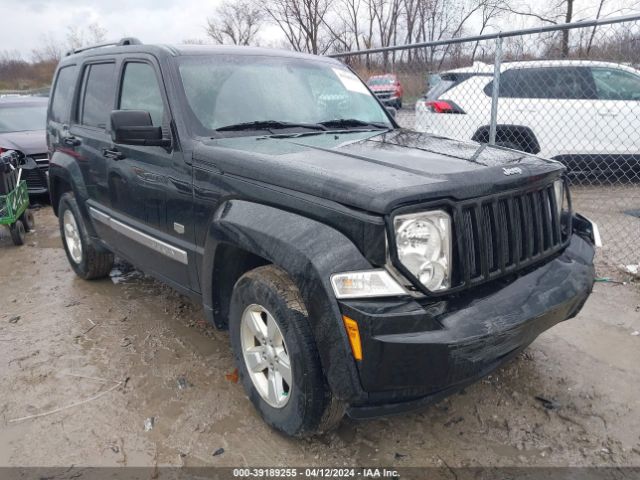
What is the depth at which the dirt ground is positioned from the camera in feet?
8.22

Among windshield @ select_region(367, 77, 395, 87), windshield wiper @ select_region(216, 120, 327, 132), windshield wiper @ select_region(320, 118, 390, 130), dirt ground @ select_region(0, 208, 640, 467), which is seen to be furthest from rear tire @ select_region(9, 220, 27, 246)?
windshield @ select_region(367, 77, 395, 87)

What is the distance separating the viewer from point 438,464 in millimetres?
2426

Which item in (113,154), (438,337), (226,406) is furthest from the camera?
(113,154)

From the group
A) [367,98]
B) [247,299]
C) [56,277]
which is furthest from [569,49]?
[56,277]

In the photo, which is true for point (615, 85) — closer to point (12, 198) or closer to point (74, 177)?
point (74, 177)

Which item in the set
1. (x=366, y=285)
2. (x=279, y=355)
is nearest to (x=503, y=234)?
(x=366, y=285)

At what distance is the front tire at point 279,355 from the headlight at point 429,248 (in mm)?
529

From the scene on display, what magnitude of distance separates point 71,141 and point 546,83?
5722 millimetres

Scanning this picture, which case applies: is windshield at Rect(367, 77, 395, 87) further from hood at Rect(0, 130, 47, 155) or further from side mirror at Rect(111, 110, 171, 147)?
side mirror at Rect(111, 110, 171, 147)

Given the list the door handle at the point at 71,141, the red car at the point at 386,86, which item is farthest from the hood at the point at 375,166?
the red car at the point at 386,86

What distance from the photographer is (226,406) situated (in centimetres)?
289

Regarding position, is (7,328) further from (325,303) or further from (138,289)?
(325,303)

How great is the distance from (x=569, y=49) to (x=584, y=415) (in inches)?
182

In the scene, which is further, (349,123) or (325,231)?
(349,123)
